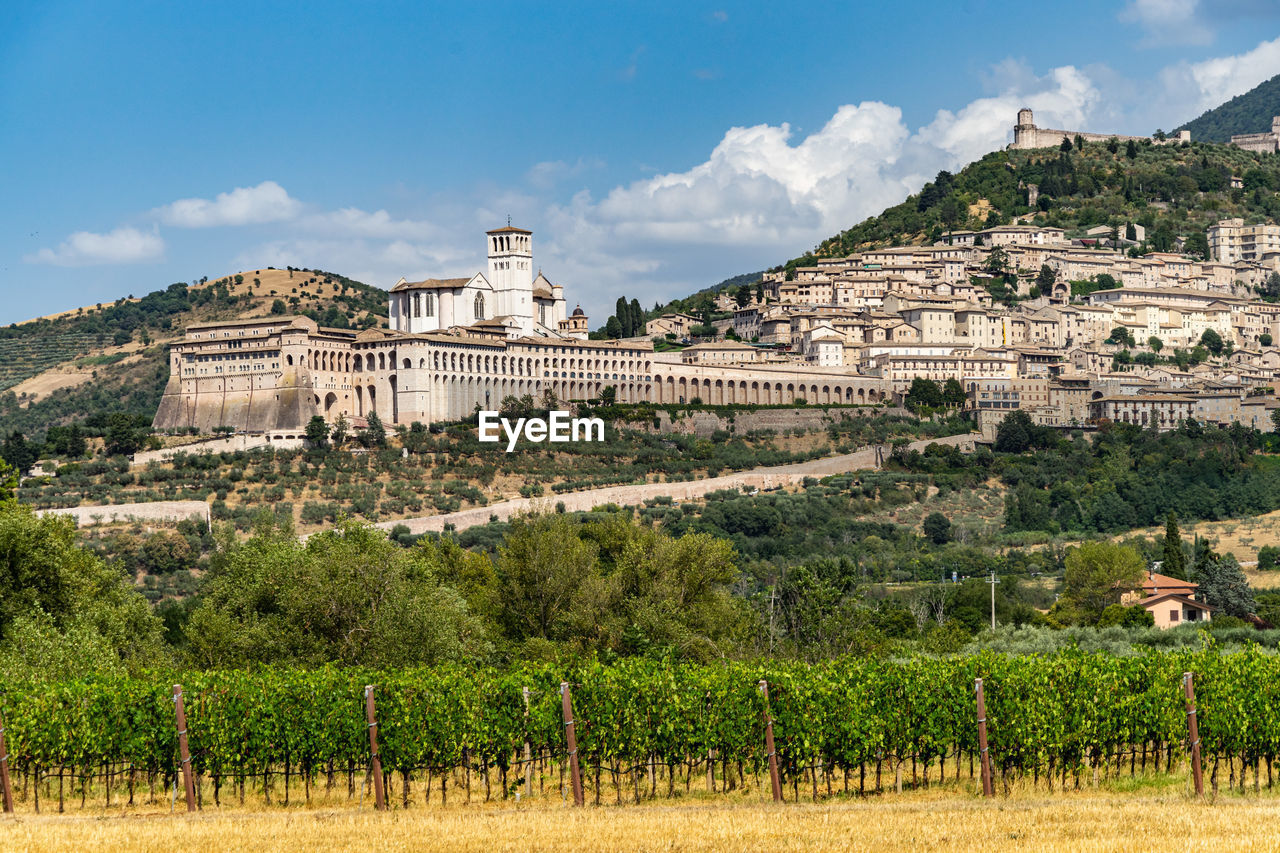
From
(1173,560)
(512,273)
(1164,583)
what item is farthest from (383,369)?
(1164,583)

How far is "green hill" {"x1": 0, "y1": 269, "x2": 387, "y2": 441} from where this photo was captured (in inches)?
4461

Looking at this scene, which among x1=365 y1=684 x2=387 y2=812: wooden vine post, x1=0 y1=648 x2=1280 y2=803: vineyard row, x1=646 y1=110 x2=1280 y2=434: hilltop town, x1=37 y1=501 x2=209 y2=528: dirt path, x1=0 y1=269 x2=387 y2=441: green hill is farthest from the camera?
x1=0 y1=269 x2=387 y2=441: green hill

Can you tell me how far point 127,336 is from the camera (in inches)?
5285

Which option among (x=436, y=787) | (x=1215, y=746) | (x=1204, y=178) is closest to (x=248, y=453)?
(x=436, y=787)

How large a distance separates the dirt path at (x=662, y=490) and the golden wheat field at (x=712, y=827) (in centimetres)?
4327

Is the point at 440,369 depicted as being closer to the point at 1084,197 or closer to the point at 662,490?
the point at 662,490

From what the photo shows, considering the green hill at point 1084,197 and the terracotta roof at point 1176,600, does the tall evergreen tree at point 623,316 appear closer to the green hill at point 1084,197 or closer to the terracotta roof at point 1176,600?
the green hill at point 1084,197

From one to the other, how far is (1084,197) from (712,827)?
135613 millimetres

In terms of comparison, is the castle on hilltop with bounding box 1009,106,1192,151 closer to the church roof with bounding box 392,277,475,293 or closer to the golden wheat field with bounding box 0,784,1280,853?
the church roof with bounding box 392,277,475,293

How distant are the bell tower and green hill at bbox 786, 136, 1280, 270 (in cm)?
3765

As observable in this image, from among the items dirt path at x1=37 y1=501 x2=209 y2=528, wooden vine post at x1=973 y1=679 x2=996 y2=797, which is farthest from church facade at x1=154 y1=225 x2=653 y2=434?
wooden vine post at x1=973 y1=679 x2=996 y2=797

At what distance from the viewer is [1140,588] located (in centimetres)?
5309

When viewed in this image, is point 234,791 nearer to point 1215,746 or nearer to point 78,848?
point 78,848

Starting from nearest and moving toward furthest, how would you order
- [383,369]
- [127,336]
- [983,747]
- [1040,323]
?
[983,747] < [383,369] < [1040,323] < [127,336]
